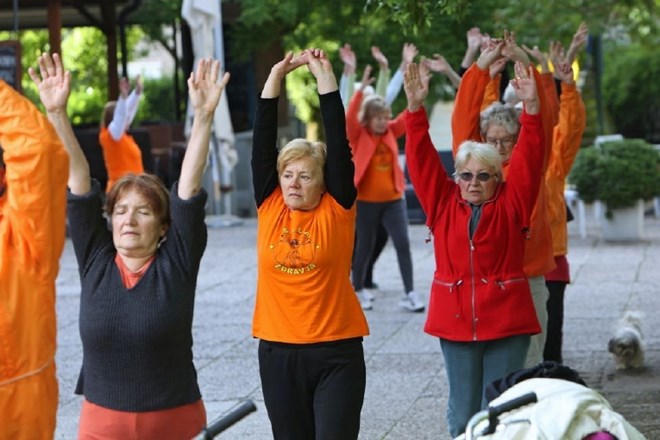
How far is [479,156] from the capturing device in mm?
6484

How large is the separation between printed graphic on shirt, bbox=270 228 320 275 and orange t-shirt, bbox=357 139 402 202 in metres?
6.63

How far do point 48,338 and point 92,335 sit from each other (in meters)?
0.57

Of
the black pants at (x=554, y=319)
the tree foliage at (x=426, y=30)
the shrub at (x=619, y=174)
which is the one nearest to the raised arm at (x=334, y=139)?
the black pants at (x=554, y=319)

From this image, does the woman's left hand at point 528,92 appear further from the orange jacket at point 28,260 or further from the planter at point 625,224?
the planter at point 625,224

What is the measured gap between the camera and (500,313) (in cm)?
647

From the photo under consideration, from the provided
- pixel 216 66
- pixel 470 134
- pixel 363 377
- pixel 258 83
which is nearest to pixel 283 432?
pixel 363 377

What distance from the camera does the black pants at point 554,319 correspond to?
29.1ft

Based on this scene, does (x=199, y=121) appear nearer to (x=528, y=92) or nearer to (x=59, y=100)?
(x=59, y=100)

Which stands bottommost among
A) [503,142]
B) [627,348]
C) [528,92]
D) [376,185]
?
[627,348]

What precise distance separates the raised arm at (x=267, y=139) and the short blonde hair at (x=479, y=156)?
91cm

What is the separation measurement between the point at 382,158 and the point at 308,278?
678 centimetres

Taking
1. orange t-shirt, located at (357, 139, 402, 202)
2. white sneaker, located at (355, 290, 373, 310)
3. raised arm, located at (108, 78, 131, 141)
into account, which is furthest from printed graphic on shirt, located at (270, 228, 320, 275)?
raised arm, located at (108, 78, 131, 141)

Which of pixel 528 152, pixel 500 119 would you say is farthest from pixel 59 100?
pixel 500 119

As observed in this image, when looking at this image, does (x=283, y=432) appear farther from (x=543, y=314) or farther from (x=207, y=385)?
(x=207, y=385)
